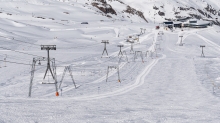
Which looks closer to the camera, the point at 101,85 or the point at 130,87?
the point at 130,87

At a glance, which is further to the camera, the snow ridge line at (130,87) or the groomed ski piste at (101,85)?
the snow ridge line at (130,87)

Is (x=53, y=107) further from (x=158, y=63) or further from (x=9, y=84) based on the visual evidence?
(x=158, y=63)

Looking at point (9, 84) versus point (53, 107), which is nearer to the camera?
point (53, 107)

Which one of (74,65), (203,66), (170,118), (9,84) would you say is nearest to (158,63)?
(203,66)

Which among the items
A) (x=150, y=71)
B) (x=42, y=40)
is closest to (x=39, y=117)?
(x=150, y=71)

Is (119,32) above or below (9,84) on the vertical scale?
above

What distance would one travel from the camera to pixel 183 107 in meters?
23.5

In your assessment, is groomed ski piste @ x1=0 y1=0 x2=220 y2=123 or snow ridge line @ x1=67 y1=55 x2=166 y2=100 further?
snow ridge line @ x1=67 y1=55 x2=166 y2=100

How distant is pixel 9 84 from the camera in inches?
1318

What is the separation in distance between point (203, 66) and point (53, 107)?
1471 inches

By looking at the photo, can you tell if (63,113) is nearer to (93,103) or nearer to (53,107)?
(53,107)

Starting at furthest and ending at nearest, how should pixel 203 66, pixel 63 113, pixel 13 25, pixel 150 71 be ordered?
1. pixel 13 25
2. pixel 203 66
3. pixel 150 71
4. pixel 63 113

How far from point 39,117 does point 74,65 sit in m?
30.4

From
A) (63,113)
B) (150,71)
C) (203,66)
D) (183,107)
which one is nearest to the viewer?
(63,113)
